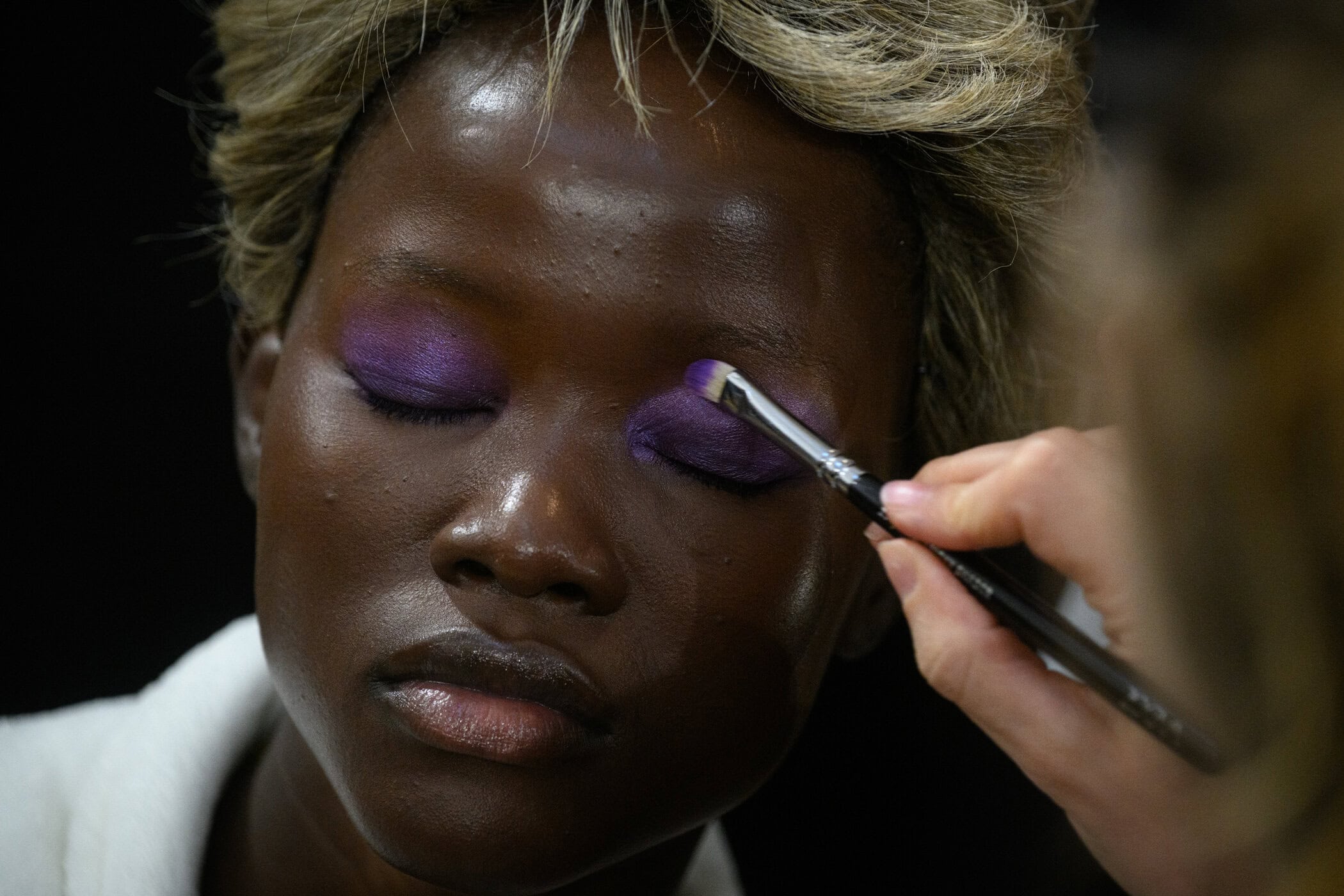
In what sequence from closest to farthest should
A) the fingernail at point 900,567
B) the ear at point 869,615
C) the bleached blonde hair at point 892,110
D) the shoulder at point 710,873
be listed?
the fingernail at point 900,567 → the bleached blonde hair at point 892,110 → the ear at point 869,615 → the shoulder at point 710,873

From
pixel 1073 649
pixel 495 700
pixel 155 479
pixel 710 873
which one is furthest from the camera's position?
pixel 155 479

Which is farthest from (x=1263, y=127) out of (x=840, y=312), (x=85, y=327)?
(x=85, y=327)

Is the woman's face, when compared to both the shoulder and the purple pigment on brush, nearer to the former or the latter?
the purple pigment on brush

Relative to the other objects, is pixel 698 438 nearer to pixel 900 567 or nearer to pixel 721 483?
pixel 721 483

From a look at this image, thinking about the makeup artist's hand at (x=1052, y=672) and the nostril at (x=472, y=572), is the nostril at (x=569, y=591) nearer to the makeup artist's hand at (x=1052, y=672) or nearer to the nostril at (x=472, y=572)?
the nostril at (x=472, y=572)

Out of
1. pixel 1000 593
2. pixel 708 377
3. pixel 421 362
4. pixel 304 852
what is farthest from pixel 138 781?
pixel 1000 593

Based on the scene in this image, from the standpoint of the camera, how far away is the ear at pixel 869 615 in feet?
2.92

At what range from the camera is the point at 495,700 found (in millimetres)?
679

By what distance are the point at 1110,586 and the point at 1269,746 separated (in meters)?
0.13

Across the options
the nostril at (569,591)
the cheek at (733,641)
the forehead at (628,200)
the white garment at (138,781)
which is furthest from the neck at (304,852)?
the forehead at (628,200)

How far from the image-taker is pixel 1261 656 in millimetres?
462

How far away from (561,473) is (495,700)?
0.40 feet

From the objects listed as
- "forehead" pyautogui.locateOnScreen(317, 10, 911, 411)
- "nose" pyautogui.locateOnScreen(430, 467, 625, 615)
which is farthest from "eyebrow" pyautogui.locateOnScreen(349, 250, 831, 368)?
"nose" pyautogui.locateOnScreen(430, 467, 625, 615)

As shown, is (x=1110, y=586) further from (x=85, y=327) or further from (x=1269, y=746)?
(x=85, y=327)
